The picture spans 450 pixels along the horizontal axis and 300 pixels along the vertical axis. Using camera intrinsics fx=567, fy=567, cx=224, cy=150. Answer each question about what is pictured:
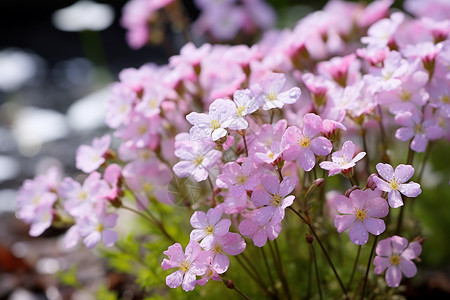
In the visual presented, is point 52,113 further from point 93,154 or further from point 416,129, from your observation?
point 416,129

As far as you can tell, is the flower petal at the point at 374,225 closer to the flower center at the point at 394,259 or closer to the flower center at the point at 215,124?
the flower center at the point at 394,259

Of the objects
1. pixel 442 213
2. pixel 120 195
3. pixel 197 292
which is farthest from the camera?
pixel 442 213

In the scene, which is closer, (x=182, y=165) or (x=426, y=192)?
(x=182, y=165)

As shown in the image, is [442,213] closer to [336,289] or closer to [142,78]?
[336,289]

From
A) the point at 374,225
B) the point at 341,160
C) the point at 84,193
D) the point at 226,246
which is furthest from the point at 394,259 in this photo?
the point at 84,193

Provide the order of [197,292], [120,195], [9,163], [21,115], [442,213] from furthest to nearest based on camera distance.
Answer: [21,115], [9,163], [442,213], [197,292], [120,195]

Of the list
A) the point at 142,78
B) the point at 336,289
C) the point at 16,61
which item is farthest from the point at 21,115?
the point at 336,289
